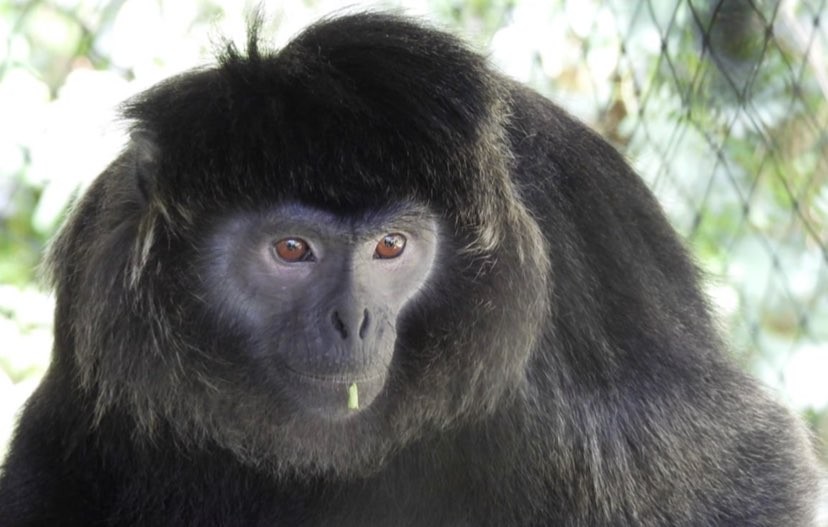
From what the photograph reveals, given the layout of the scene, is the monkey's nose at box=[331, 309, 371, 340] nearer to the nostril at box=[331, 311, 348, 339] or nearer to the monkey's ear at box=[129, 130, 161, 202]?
the nostril at box=[331, 311, 348, 339]

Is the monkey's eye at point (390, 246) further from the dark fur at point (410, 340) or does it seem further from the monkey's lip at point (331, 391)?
the monkey's lip at point (331, 391)

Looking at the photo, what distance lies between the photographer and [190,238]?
104 inches

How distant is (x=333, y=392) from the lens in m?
2.60

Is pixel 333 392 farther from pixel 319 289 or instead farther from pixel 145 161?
pixel 145 161

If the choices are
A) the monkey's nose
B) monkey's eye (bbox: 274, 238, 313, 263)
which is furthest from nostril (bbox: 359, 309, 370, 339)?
monkey's eye (bbox: 274, 238, 313, 263)

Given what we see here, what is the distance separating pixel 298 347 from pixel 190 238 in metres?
0.32

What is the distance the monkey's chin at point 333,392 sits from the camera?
2.58 m

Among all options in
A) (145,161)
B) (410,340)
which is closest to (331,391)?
(410,340)

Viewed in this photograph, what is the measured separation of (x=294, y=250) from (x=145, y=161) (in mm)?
357

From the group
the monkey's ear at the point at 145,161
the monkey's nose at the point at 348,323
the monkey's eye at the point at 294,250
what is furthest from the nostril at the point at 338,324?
the monkey's ear at the point at 145,161

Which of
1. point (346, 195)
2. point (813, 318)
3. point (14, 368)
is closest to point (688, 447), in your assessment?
point (346, 195)

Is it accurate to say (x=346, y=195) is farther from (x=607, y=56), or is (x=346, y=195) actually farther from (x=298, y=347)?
(x=607, y=56)

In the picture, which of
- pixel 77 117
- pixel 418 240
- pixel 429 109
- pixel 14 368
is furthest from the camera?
pixel 14 368

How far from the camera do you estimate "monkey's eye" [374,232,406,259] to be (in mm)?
2689
